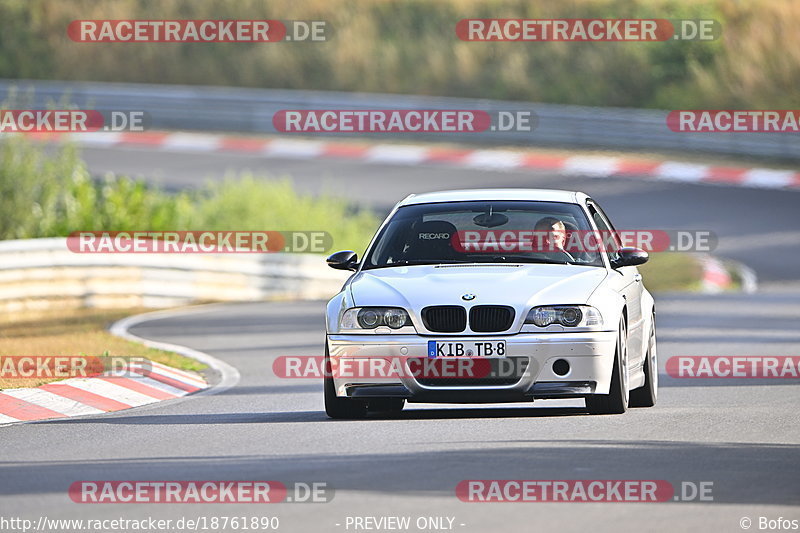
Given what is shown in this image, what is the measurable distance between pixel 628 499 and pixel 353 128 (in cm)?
3186

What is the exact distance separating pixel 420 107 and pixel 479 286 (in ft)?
88.8

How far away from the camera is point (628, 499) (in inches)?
324

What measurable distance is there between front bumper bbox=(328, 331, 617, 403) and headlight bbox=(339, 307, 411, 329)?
11 cm

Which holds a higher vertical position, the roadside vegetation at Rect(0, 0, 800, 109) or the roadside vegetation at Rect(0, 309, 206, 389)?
the roadside vegetation at Rect(0, 0, 800, 109)

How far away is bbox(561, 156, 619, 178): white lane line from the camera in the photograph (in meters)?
33.9

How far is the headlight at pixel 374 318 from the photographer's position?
11.1m

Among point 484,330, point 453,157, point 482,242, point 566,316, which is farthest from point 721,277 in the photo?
point 484,330

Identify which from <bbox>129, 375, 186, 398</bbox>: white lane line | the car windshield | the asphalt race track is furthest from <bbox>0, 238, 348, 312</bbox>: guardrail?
the car windshield

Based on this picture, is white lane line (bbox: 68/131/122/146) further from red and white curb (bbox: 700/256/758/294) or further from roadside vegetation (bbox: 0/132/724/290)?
red and white curb (bbox: 700/256/758/294)

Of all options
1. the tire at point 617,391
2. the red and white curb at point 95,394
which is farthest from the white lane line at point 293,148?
the tire at point 617,391

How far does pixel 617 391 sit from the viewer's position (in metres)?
11.3

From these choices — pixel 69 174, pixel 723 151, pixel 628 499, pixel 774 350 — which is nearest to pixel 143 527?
pixel 628 499

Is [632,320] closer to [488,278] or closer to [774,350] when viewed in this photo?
[488,278]

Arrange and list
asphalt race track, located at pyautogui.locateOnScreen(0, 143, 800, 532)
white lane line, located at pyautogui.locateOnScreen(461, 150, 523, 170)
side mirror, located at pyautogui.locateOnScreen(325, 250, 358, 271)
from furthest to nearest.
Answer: white lane line, located at pyautogui.locateOnScreen(461, 150, 523, 170) < side mirror, located at pyautogui.locateOnScreen(325, 250, 358, 271) < asphalt race track, located at pyautogui.locateOnScreen(0, 143, 800, 532)
